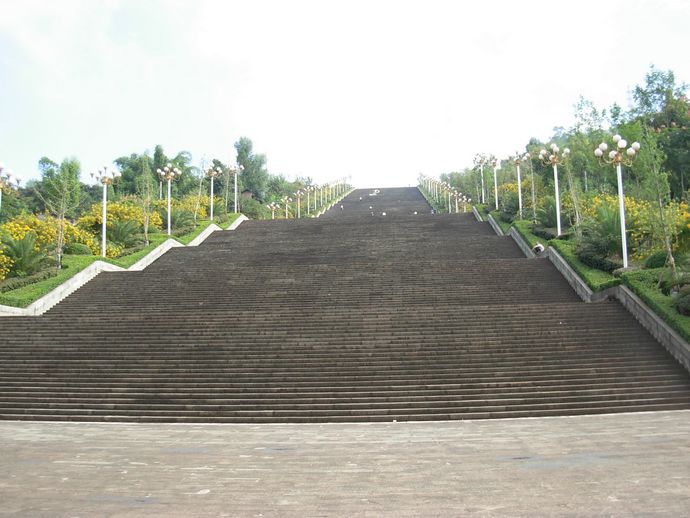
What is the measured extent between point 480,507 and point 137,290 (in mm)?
16717

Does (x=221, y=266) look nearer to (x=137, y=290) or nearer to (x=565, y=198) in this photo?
(x=137, y=290)

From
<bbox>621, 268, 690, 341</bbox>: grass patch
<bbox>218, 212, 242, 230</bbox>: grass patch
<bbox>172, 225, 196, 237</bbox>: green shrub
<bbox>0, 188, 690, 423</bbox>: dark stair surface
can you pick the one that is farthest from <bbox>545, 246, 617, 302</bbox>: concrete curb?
<bbox>218, 212, 242, 230</bbox>: grass patch

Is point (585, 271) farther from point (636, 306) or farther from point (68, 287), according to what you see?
point (68, 287)

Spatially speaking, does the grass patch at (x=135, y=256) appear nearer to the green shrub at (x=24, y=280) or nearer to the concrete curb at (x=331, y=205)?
the green shrub at (x=24, y=280)

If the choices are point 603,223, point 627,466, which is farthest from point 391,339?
point 603,223

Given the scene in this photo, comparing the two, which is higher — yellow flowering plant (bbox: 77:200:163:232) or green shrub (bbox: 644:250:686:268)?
yellow flowering plant (bbox: 77:200:163:232)

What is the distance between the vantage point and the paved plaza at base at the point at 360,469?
17.4ft

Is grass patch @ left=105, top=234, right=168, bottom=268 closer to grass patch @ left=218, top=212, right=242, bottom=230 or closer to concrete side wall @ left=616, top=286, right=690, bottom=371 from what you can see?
grass patch @ left=218, top=212, right=242, bottom=230

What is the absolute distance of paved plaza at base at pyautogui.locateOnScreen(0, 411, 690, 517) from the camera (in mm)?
5305

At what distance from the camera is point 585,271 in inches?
712

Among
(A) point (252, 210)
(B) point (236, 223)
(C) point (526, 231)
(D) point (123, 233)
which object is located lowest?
(C) point (526, 231)

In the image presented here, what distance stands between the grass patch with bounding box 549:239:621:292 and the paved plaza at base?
6.96m

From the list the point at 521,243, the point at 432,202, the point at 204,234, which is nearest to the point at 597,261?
the point at 521,243

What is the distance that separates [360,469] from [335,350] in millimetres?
6304
